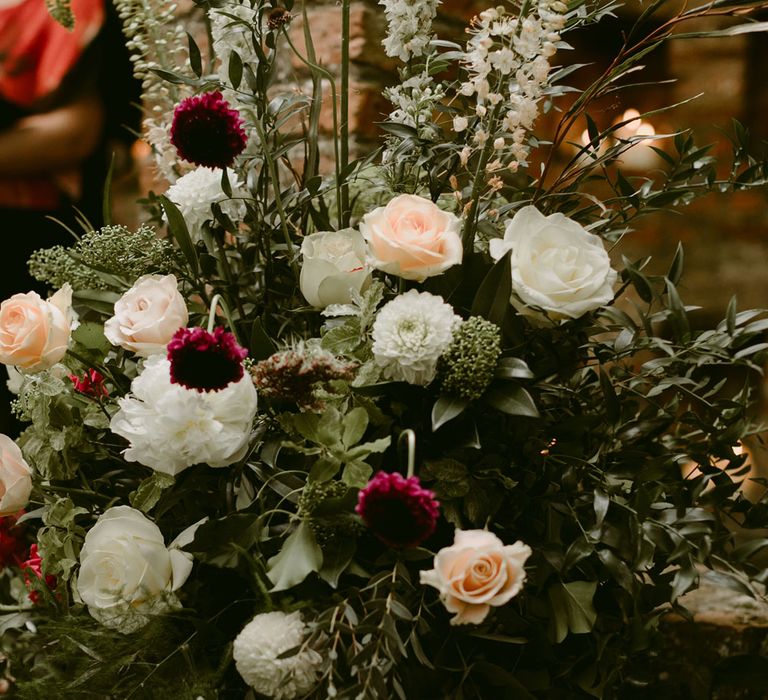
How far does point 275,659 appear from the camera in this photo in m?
0.60

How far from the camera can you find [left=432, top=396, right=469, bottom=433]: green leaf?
637mm

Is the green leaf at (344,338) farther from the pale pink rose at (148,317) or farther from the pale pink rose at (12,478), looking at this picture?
the pale pink rose at (12,478)

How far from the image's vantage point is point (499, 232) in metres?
0.77

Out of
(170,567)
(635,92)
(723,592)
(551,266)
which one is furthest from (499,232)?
(635,92)

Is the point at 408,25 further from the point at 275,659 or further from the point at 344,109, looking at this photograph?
the point at 275,659

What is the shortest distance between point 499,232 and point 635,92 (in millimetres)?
2279

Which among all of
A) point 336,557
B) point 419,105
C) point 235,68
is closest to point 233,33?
point 235,68

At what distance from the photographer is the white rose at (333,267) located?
751 millimetres

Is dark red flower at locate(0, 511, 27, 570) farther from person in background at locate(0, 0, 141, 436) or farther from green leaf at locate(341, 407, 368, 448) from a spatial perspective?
person in background at locate(0, 0, 141, 436)

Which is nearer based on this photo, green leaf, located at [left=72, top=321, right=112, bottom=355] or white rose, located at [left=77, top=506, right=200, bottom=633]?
white rose, located at [left=77, top=506, right=200, bottom=633]

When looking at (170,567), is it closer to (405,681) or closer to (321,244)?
(405,681)

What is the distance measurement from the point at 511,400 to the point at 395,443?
0.39 feet

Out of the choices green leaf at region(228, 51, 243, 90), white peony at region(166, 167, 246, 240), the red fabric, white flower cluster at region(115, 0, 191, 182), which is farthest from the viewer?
the red fabric

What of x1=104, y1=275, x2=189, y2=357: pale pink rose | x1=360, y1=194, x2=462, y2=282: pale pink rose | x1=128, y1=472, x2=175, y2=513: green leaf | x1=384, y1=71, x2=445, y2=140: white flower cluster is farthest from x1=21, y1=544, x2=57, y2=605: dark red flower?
x1=384, y1=71, x2=445, y2=140: white flower cluster
